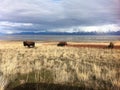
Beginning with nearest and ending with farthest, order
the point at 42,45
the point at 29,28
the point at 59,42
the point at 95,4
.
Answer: the point at 95,4
the point at 29,28
the point at 59,42
the point at 42,45

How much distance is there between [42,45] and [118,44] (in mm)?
958

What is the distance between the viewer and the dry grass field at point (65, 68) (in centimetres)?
293

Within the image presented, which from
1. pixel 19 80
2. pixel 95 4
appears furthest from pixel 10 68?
pixel 95 4

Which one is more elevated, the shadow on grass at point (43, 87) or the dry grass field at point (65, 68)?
the dry grass field at point (65, 68)

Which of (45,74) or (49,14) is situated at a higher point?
(49,14)

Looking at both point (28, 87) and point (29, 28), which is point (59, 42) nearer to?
point (29, 28)

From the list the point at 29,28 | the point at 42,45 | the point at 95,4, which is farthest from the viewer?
the point at 42,45

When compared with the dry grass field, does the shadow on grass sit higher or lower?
lower

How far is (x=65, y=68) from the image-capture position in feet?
10.0

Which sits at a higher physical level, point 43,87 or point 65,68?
point 65,68

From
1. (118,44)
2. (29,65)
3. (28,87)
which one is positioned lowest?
(28,87)

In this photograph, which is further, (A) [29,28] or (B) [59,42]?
(B) [59,42]

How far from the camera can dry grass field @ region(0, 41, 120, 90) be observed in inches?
115

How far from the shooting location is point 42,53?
130 inches
